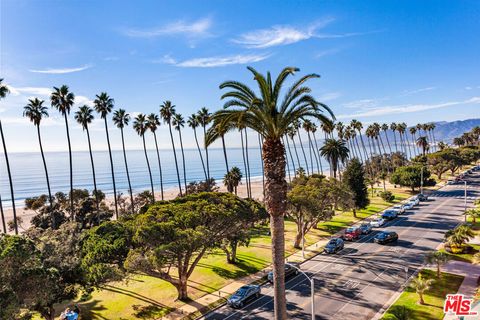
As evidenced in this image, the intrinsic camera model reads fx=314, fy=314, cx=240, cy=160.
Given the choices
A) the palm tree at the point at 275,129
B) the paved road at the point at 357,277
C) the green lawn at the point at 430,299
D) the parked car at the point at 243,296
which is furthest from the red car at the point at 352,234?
the palm tree at the point at 275,129

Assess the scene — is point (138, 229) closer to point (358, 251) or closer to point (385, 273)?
point (385, 273)

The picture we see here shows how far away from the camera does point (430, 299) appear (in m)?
26.7

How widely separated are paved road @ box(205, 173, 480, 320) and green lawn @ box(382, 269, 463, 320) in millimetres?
1522

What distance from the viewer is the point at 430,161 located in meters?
111

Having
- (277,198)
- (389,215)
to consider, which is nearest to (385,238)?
(389,215)

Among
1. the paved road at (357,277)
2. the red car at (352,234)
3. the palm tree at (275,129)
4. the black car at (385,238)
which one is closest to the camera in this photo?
the palm tree at (275,129)

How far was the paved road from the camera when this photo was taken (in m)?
27.0

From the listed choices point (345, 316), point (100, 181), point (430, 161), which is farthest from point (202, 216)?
point (100, 181)

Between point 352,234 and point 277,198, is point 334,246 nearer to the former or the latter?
point 352,234

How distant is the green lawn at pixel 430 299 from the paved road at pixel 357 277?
4.99ft

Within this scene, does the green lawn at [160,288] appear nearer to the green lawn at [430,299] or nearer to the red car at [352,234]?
the red car at [352,234]

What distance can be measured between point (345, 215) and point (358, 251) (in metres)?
25.7

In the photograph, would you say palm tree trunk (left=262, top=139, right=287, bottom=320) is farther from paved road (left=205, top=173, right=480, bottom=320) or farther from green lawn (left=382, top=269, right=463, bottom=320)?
paved road (left=205, top=173, right=480, bottom=320)

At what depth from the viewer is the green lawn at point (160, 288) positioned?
2872 centimetres
